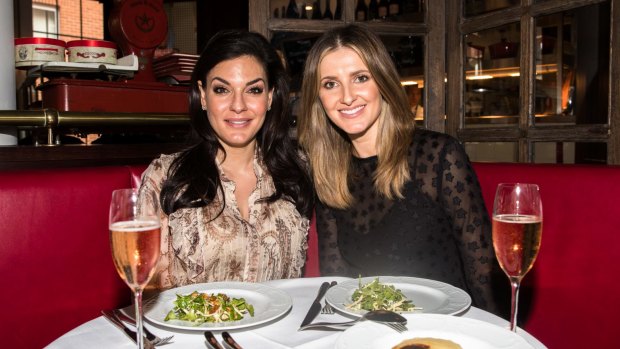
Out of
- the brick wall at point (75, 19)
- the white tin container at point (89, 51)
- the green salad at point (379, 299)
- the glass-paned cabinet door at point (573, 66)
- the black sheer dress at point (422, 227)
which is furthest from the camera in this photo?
the brick wall at point (75, 19)

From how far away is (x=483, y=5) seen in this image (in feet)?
10.2

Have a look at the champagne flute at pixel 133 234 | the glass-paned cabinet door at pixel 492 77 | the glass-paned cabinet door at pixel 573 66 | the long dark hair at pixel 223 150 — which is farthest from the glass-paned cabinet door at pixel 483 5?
the champagne flute at pixel 133 234

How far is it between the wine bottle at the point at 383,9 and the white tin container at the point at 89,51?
168 centimetres

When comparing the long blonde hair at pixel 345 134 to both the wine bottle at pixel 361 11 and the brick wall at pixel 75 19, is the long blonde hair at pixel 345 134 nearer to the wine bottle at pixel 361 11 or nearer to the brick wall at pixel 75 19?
the wine bottle at pixel 361 11

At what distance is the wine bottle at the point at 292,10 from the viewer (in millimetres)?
3125

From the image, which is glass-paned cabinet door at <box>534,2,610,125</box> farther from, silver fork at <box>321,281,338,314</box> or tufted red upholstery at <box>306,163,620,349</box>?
silver fork at <box>321,281,338,314</box>

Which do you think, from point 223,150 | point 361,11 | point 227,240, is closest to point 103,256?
point 227,240

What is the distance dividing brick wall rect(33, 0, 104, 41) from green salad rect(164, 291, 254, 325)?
9605 millimetres

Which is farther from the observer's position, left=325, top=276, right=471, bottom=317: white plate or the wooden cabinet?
the wooden cabinet

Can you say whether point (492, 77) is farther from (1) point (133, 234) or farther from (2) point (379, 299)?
(1) point (133, 234)

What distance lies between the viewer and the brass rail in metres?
1.85

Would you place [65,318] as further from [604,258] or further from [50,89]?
[604,258]

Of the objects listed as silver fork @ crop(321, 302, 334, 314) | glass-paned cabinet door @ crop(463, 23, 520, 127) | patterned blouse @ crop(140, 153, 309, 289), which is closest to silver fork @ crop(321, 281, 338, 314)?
silver fork @ crop(321, 302, 334, 314)

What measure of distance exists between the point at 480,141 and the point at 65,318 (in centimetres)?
240
